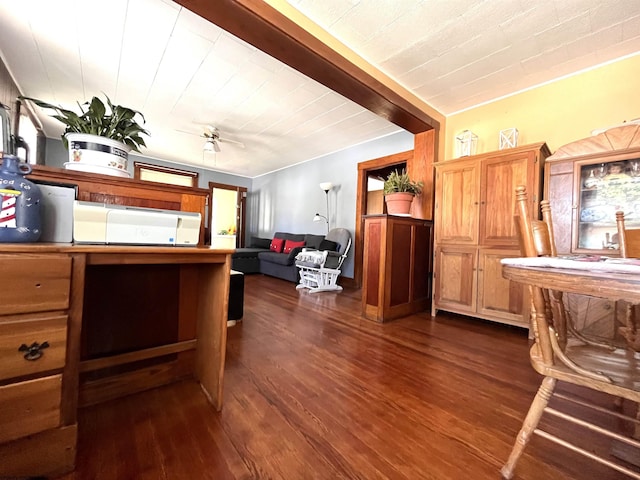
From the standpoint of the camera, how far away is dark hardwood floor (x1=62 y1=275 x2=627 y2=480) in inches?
36.0

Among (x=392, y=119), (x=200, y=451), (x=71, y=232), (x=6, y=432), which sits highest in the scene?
(x=392, y=119)

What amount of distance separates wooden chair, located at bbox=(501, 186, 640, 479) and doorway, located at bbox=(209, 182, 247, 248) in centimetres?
708

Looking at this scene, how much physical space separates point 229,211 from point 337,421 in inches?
292

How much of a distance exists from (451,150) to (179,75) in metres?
3.22

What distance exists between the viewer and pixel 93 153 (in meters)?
1.18

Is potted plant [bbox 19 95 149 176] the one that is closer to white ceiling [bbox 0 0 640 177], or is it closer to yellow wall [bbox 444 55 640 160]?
white ceiling [bbox 0 0 640 177]

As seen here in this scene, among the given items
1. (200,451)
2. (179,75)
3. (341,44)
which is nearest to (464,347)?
(200,451)

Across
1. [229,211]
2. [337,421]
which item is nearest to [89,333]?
[337,421]

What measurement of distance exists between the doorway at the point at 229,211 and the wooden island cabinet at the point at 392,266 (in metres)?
5.39

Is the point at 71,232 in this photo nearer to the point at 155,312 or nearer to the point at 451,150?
the point at 155,312

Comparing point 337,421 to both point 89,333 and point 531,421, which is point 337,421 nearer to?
point 531,421

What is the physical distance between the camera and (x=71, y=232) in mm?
1058

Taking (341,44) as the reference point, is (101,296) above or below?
below

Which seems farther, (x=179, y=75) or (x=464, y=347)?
(x=179, y=75)
